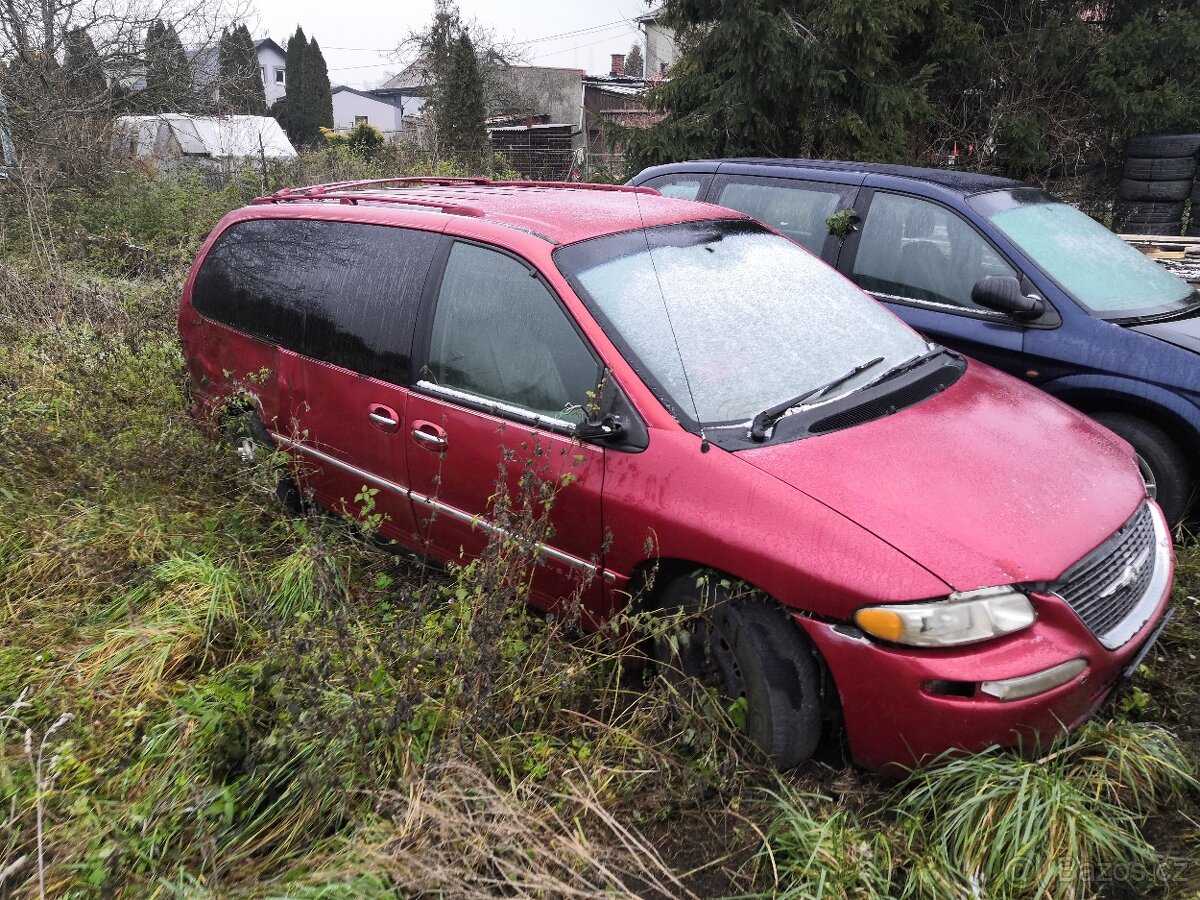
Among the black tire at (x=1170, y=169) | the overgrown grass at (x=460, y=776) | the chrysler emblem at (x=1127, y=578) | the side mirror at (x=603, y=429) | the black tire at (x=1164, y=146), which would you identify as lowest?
the overgrown grass at (x=460, y=776)

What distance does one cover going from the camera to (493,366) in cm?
311

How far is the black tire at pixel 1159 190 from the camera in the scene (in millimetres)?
9664

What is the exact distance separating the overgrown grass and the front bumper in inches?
4.0

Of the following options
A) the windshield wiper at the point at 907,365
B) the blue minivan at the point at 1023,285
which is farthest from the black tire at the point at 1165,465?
the windshield wiper at the point at 907,365

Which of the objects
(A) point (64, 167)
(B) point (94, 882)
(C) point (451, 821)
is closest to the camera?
(B) point (94, 882)

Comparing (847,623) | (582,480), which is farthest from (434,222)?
(847,623)

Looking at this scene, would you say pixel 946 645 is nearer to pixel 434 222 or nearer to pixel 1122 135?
pixel 434 222

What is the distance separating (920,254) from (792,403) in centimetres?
219

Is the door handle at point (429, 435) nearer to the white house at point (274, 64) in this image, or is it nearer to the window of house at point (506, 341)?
the window of house at point (506, 341)

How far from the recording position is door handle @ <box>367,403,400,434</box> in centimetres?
334

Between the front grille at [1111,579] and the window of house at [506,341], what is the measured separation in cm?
156

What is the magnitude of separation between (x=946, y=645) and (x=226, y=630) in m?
2.56

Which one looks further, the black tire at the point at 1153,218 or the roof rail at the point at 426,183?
the black tire at the point at 1153,218

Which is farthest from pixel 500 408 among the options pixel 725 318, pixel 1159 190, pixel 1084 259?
pixel 1159 190
